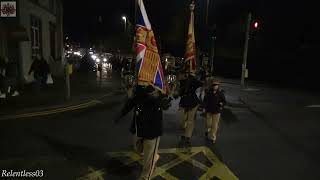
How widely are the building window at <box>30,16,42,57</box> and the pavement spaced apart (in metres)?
11.1

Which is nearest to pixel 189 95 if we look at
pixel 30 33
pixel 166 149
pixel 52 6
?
pixel 166 149

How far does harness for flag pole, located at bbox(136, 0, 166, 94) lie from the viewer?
18.0 ft

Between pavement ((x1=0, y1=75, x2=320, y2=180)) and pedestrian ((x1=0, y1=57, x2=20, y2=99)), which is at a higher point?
pedestrian ((x1=0, y1=57, x2=20, y2=99))

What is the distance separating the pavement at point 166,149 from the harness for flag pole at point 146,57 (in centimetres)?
181

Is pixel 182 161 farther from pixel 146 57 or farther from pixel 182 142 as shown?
pixel 146 57

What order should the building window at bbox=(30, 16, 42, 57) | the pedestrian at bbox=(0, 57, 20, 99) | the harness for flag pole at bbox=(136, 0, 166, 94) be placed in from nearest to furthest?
1. the harness for flag pole at bbox=(136, 0, 166, 94)
2. the pedestrian at bbox=(0, 57, 20, 99)
3. the building window at bbox=(30, 16, 42, 57)

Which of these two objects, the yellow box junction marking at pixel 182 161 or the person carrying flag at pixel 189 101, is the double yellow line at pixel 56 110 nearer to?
the yellow box junction marking at pixel 182 161

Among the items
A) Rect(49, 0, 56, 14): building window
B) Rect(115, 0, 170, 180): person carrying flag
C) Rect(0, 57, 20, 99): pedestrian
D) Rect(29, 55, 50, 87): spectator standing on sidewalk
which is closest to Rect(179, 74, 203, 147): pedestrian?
Rect(115, 0, 170, 180): person carrying flag

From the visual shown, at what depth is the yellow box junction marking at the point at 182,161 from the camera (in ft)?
20.5

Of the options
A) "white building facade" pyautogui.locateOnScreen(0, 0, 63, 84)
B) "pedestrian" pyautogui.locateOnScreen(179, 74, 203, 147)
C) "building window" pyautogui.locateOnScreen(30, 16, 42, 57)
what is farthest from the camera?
"building window" pyautogui.locateOnScreen(30, 16, 42, 57)

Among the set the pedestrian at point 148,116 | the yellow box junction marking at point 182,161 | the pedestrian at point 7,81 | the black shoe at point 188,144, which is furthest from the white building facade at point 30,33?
the pedestrian at point 148,116

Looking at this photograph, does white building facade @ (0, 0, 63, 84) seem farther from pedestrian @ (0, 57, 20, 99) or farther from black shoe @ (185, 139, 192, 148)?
black shoe @ (185, 139, 192, 148)

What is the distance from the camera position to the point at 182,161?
23.3 ft

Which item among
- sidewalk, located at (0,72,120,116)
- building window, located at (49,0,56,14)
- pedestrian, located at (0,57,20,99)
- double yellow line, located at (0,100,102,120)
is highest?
building window, located at (49,0,56,14)
